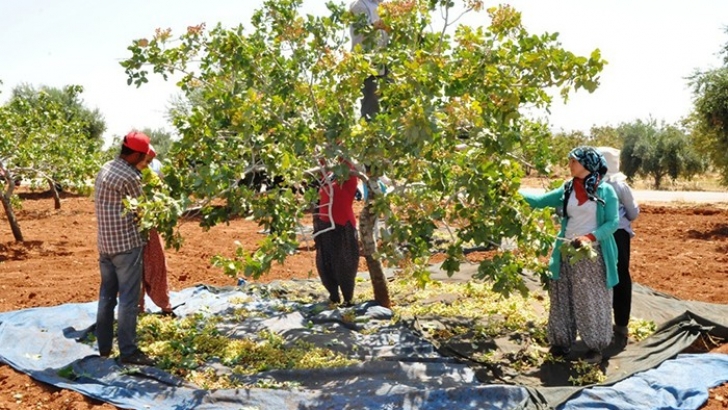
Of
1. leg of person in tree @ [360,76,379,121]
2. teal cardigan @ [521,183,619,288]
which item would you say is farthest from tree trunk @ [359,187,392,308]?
teal cardigan @ [521,183,619,288]

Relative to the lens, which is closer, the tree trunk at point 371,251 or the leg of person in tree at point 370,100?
the tree trunk at point 371,251

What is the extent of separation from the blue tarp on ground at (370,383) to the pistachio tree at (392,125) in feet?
2.46

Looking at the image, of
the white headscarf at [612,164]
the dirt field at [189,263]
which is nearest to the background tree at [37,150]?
the dirt field at [189,263]

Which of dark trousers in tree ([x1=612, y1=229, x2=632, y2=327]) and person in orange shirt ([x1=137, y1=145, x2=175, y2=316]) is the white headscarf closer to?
dark trousers in tree ([x1=612, y1=229, x2=632, y2=327])

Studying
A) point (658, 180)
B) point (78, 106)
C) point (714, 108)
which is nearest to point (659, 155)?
point (658, 180)

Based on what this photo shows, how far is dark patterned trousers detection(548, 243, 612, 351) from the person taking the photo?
16.9 ft

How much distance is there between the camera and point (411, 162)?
4977 millimetres

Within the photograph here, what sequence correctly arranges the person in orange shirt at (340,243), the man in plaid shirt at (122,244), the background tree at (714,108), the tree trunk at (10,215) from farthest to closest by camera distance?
1. the background tree at (714,108)
2. the tree trunk at (10,215)
3. the person in orange shirt at (340,243)
4. the man in plaid shirt at (122,244)

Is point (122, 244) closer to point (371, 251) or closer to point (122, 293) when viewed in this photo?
point (122, 293)

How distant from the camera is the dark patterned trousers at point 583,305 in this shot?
203 inches

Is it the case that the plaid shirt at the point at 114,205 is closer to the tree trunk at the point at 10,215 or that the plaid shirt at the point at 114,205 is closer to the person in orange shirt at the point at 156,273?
the person in orange shirt at the point at 156,273

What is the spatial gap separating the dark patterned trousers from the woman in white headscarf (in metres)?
→ 0.50

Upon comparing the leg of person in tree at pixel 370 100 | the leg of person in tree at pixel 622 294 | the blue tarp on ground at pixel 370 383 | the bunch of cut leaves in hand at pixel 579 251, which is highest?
the leg of person in tree at pixel 370 100

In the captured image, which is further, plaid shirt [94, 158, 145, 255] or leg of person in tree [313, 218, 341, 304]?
leg of person in tree [313, 218, 341, 304]
